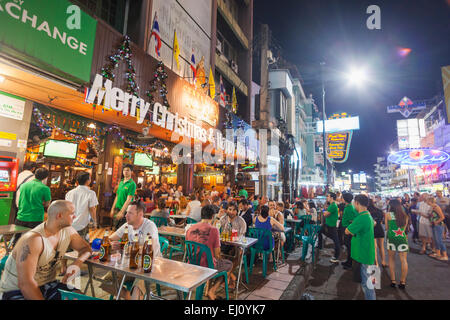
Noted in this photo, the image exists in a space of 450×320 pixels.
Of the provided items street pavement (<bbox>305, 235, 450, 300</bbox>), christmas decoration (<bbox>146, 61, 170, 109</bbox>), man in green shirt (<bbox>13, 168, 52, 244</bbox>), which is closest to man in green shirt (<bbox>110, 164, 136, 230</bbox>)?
man in green shirt (<bbox>13, 168, 52, 244</bbox>)

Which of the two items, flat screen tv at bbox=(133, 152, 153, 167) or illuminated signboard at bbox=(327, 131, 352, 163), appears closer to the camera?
flat screen tv at bbox=(133, 152, 153, 167)

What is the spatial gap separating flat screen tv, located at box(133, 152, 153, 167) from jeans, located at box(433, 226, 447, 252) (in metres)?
11.9

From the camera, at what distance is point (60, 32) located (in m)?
5.35

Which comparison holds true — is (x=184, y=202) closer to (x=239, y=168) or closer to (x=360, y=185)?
(x=239, y=168)

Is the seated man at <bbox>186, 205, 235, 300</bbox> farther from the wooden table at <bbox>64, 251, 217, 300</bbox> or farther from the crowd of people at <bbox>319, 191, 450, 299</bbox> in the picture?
the crowd of people at <bbox>319, 191, 450, 299</bbox>

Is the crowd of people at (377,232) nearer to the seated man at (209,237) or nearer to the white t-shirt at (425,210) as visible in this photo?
the white t-shirt at (425,210)

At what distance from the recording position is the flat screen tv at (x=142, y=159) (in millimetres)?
10547

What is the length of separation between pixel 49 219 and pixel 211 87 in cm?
1190

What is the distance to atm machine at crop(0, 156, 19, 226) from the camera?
595 cm

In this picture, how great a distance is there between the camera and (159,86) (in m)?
8.52

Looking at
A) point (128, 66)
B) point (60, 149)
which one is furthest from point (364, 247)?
point (60, 149)

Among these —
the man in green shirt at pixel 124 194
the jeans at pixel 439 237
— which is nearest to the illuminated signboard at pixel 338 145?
the jeans at pixel 439 237

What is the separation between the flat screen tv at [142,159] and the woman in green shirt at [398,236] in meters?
9.66
